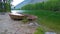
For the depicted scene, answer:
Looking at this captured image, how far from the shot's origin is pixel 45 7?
Answer: 9758 mm

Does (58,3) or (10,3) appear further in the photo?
(10,3)

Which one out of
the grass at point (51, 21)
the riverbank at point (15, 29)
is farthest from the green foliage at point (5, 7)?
the riverbank at point (15, 29)

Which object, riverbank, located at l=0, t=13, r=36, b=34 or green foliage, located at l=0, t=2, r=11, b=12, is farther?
green foliage, located at l=0, t=2, r=11, b=12

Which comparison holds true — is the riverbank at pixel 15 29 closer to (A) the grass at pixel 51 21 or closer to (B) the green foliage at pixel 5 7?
(A) the grass at pixel 51 21

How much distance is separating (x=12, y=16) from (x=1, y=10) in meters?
3.12

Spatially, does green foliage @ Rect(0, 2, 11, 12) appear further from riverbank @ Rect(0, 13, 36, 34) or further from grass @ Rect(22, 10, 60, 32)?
riverbank @ Rect(0, 13, 36, 34)

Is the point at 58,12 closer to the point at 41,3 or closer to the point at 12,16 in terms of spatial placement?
the point at 41,3

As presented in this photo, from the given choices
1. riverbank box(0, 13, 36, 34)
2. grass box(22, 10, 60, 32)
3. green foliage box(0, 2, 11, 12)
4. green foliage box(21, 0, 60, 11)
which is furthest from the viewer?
green foliage box(21, 0, 60, 11)

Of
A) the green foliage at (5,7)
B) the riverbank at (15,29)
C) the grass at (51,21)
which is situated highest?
the green foliage at (5,7)

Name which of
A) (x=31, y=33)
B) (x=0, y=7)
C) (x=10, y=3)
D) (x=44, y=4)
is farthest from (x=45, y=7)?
(x=31, y=33)

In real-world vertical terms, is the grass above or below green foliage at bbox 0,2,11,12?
below

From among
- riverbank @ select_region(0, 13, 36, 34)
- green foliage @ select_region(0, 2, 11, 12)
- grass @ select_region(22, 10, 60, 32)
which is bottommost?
grass @ select_region(22, 10, 60, 32)

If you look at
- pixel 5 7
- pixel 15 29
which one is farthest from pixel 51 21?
pixel 5 7

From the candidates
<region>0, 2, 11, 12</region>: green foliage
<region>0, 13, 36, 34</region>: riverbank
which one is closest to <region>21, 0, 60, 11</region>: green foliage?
<region>0, 2, 11, 12</region>: green foliage
